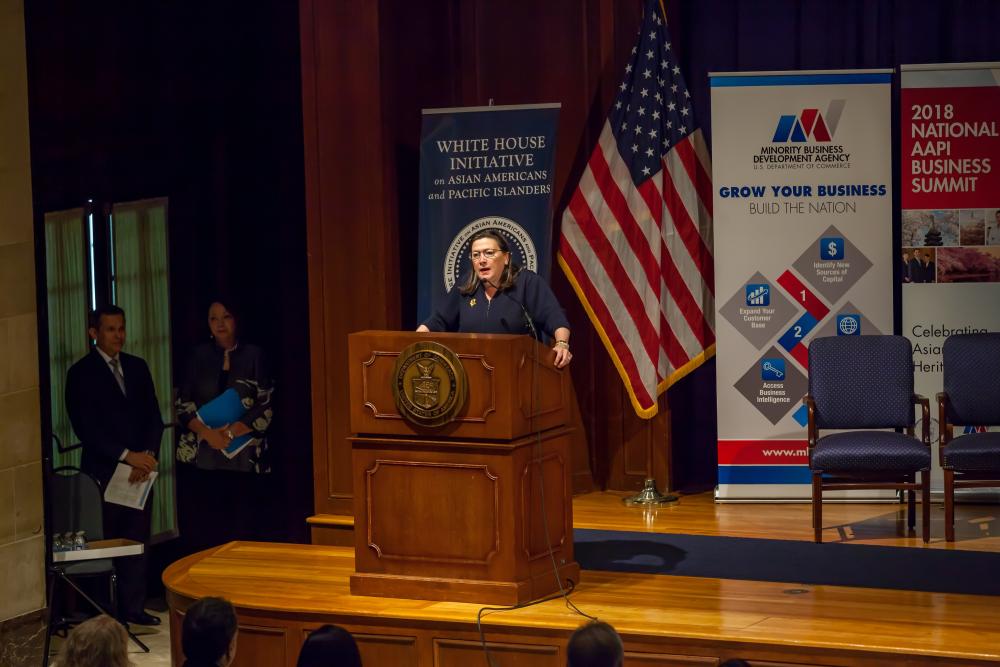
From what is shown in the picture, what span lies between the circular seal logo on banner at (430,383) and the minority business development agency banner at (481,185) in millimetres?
2120

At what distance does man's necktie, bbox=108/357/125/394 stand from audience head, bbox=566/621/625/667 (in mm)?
4583

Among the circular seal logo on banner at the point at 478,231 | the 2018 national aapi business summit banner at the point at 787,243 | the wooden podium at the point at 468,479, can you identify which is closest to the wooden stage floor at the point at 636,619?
the wooden podium at the point at 468,479

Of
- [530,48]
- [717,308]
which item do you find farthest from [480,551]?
[530,48]

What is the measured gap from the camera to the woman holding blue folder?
26.5ft

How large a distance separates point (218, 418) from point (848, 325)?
3474mm

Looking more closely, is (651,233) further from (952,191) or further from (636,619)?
(636,619)

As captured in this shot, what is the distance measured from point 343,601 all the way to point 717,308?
9.62 feet

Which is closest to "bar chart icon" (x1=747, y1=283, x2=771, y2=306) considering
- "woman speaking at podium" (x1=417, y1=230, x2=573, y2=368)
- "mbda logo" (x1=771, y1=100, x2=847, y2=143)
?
"mbda logo" (x1=771, y1=100, x2=847, y2=143)

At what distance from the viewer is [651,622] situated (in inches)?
206

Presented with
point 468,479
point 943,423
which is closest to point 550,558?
point 468,479

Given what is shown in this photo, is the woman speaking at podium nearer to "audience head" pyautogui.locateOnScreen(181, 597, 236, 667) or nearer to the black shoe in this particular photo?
"audience head" pyautogui.locateOnScreen(181, 597, 236, 667)

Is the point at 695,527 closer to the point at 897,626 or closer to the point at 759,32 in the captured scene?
the point at 897,626

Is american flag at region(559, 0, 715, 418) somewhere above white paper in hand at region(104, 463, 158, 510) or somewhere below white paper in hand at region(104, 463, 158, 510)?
above

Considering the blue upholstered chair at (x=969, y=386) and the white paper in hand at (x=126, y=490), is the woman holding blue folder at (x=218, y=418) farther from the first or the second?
the blue upholstered chair at (x=969, y=386)
